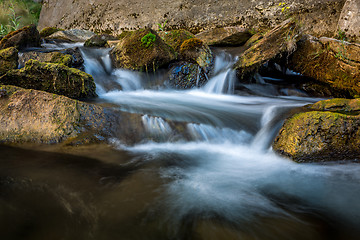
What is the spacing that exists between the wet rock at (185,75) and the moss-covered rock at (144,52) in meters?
0.30

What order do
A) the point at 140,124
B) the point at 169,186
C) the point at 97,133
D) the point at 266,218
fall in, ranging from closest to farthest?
1. the point at 266,218
2. the point at 169,186
3. the point at 97,133
4. the point at 140,124

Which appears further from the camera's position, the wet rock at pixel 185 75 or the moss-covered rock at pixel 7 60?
the wet rock at pixel 185 75

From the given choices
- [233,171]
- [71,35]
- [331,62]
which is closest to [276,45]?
[331,62]

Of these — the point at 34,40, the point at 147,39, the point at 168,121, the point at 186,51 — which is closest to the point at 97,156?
the point at 168,121

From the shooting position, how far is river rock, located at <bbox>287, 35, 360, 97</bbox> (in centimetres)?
489

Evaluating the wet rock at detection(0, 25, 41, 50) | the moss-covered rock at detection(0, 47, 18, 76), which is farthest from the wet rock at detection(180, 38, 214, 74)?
the wet rock at detection(0, 25, 41, 50)

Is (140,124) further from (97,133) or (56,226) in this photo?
(56,226)

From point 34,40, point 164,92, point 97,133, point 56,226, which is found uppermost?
point 34,40

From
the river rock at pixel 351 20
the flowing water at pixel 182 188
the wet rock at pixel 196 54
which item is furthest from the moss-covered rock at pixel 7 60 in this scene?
the river rock at pixel 351 20

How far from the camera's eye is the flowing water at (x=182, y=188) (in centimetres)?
176

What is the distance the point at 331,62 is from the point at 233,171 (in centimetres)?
405

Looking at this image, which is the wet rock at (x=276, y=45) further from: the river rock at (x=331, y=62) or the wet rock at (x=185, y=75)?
the wet rock at (x=185, y=75)

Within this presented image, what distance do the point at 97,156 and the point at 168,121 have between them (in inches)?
49.7

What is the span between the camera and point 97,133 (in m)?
3.27
